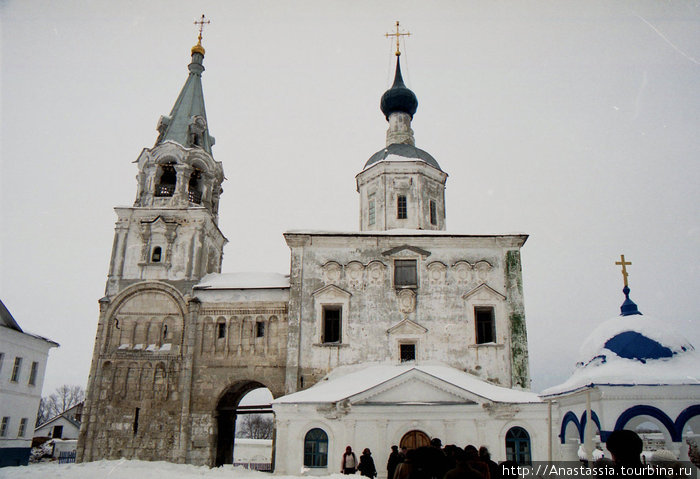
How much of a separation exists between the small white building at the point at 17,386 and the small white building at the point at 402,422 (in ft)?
41.6

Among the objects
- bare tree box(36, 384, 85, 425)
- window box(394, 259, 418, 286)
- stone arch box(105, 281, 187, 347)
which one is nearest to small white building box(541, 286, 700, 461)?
window box(394, 259, 418, 286)

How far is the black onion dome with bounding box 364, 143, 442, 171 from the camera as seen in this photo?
2489cm

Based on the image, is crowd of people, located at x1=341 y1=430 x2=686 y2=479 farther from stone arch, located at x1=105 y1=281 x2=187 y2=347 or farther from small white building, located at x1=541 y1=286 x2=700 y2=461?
stone arch, located at x1=105 y1=281 x2=187 y2=347

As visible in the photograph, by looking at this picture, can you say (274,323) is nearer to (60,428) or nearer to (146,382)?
(146,382)

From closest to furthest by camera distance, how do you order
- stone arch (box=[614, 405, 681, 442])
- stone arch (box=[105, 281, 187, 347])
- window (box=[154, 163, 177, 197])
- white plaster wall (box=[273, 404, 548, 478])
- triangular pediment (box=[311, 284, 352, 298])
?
1. stone arch (box=[614, 405, 681, 442])
2. white plaster wall (box=[273, 404, 548, 478])
3. triangular pediment (box=[311, 284, 352, 298])
4. stone arch (box=[105, 281, 187, 347])
5. window (box=[154, 163, 177, 197])

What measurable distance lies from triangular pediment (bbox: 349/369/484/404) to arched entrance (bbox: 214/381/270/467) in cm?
627

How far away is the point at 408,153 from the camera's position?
82.1 feet

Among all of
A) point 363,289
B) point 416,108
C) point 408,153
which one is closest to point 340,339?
point 363,289

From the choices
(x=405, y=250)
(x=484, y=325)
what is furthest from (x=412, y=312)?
(x=484, y=325)

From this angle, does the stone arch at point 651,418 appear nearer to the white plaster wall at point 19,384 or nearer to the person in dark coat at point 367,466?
the person in dark coat at point 367,466

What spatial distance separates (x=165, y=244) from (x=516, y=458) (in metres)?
16.2

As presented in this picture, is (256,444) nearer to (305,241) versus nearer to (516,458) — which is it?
(305,241)

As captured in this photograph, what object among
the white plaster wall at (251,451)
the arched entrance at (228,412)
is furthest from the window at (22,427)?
the white plaster wall at (251,451)

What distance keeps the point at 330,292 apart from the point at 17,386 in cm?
1403
